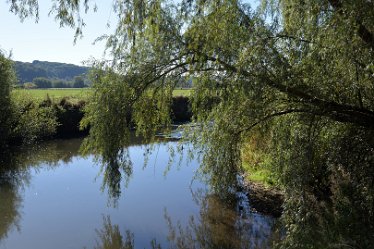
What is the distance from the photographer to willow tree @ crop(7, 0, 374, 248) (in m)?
5.35

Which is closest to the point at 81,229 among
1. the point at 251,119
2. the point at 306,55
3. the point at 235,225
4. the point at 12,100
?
the point at 235,225

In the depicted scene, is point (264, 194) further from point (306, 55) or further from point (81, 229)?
point (306, 55)

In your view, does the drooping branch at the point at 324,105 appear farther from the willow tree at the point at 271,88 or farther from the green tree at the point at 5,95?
the green tree at the point at 5,95

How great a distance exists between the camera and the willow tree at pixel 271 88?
5.35 m

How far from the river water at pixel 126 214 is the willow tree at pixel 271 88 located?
1.13m

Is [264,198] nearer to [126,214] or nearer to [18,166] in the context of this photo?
[126,214]

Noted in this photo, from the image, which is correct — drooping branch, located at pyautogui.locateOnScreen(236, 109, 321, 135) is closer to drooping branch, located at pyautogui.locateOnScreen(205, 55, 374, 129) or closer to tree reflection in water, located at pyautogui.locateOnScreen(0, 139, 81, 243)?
drooping branch, located at pyautogui.locateOnScreen(205, 55, 374, 129)

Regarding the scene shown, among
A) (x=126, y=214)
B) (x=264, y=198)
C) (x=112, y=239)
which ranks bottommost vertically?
(x=112, y=239)

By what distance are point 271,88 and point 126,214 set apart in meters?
6.03

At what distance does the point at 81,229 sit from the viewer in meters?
9.62

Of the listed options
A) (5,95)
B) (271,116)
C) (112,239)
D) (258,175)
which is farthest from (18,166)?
(271,116)

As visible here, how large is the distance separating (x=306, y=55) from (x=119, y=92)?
290cm

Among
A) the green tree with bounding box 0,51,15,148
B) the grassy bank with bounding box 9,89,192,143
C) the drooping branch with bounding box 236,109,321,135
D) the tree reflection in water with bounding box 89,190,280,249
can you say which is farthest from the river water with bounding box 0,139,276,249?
the grassy bank with bounding box 9,89,192,143

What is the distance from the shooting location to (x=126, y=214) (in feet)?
34.5
